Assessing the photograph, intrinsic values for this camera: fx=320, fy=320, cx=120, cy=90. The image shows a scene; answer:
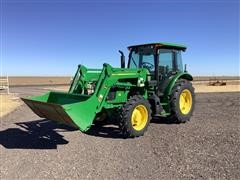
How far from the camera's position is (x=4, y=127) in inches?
402

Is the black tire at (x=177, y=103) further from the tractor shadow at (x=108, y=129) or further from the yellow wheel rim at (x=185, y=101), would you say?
the tractor shadow at (x=108, y=129)

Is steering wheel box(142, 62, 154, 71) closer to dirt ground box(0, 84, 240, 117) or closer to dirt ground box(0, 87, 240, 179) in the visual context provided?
dirt ground box(0, 87, 240, 179)

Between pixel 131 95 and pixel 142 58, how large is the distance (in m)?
1.62

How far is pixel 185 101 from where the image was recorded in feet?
36.5

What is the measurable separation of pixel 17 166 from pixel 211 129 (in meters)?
5.57

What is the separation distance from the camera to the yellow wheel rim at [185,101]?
1089cm

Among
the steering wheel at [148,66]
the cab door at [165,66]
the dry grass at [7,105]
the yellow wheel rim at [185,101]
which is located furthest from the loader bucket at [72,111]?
the dry grass at [7,105]

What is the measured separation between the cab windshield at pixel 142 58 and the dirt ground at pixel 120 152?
1929mm

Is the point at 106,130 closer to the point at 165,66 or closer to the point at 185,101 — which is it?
the point at 165,66

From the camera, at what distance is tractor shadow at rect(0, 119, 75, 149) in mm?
7781

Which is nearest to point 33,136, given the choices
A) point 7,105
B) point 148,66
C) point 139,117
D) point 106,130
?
point 106,130

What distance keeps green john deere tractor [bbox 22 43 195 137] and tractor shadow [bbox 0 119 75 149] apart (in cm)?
64

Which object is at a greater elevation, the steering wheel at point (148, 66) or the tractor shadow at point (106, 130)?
the steering wheel at point (148, 66)

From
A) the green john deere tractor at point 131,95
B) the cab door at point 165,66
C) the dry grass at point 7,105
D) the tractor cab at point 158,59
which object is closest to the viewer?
the green john deere tractor at point 131,95
